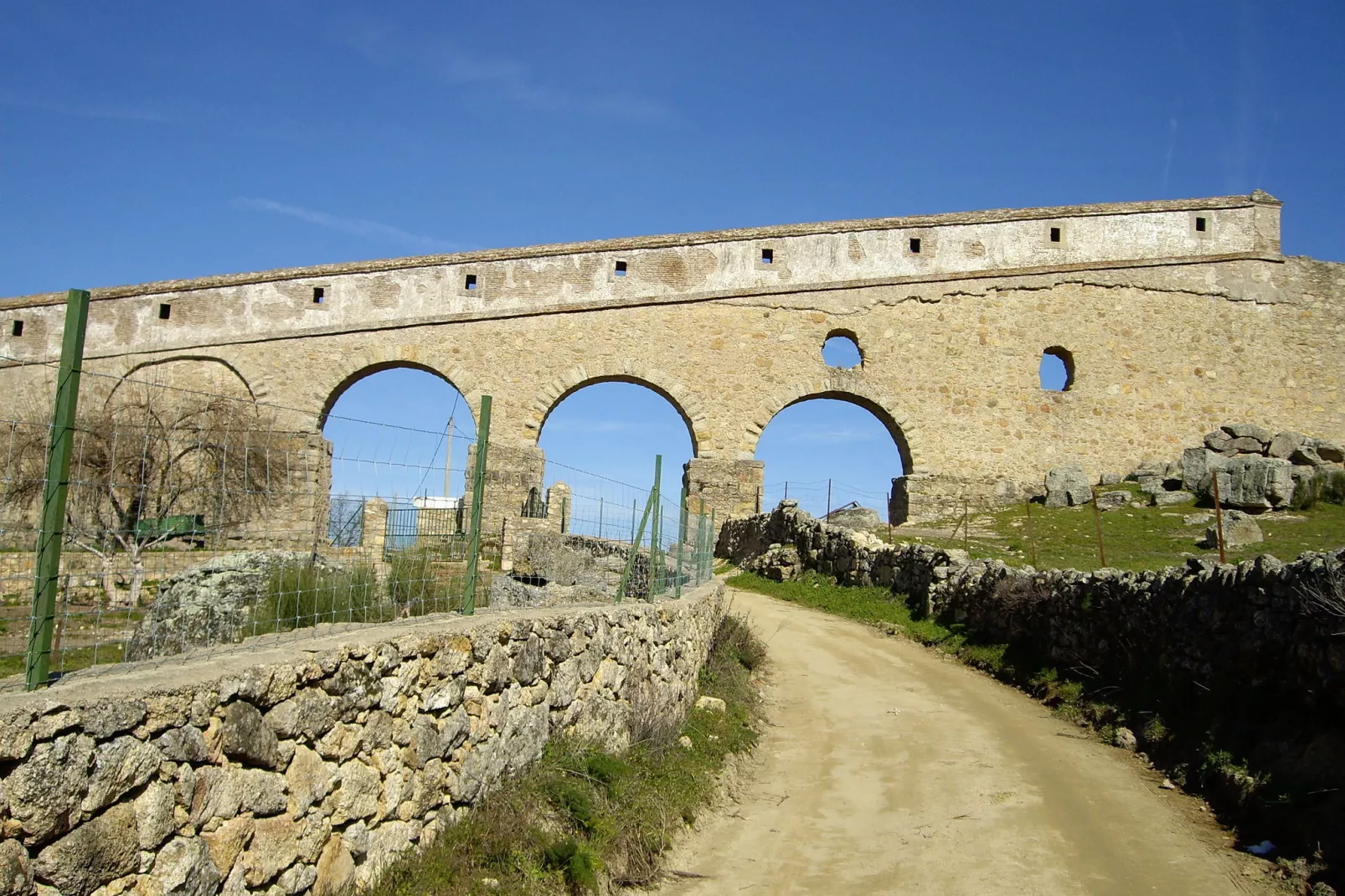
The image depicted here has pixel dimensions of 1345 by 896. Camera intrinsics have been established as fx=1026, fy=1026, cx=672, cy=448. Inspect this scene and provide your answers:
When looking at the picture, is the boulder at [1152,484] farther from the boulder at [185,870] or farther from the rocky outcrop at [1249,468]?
the boulder at [185,870]

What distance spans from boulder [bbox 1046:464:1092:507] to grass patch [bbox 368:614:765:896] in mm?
14623

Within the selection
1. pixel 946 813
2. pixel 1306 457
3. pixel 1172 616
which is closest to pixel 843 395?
pixel 1306 457

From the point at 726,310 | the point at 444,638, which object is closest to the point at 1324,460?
the point at 726,310

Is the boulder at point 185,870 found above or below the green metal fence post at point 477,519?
below

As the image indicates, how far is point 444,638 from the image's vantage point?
5.07m

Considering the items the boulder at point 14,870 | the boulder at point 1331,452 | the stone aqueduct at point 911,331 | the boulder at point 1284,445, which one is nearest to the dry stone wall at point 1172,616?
the boulder at point 14,870

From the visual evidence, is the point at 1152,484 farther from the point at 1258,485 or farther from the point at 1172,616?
the point at 1172,616

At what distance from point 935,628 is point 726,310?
1192cm

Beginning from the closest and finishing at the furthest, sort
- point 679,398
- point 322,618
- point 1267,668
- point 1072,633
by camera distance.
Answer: point 322,618
point 1267,668
point 1072,633
point 679,398

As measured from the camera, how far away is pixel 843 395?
22.8m

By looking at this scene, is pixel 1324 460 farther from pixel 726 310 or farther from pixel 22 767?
pixel 22 767

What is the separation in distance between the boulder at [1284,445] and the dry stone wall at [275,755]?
19130 millimetres

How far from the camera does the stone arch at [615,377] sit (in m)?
22.6

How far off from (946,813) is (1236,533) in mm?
9357
